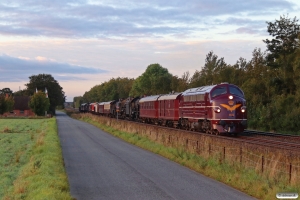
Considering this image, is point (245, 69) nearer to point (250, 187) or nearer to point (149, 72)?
point (250, 187)

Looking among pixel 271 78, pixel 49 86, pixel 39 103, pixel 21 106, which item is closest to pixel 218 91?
pixel 271 78

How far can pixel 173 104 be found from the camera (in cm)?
4344

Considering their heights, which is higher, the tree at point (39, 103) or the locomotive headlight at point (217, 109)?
the tree at point (39, 103)

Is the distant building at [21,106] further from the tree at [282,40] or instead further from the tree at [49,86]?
the tree at [282,40]

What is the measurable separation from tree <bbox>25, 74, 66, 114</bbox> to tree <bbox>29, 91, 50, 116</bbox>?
40.1 metres

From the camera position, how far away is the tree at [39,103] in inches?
4564

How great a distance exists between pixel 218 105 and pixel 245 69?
35.0 meters

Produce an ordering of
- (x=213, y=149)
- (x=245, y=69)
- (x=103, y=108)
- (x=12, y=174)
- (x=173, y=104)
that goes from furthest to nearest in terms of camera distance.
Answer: (x=103, y=108) → (x=245, y=69) → (x=173, y=104) → (x=213, y=149) → (x=12, y=174)

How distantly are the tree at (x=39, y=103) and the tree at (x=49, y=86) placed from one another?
40134mm

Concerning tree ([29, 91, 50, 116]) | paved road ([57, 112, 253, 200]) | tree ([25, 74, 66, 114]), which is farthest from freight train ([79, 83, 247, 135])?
tree ([25, 74, 66, 114])

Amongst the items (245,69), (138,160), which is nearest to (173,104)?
(138,160)

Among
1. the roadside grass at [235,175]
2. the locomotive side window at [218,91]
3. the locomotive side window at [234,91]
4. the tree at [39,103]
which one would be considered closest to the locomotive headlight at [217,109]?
the locomotive side window at [218,91]

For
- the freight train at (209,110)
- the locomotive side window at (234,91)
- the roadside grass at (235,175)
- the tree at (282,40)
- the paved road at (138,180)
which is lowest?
the paved road at (138,180)

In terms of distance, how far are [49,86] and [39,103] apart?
45.7 metres
